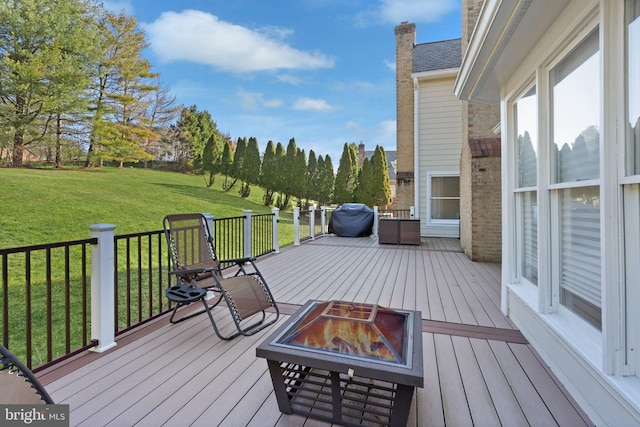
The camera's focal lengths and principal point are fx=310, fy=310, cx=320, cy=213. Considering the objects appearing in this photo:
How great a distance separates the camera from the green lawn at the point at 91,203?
8914 millimetres

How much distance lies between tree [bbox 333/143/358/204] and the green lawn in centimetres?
426

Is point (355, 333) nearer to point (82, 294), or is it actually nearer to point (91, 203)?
point (82, 294)

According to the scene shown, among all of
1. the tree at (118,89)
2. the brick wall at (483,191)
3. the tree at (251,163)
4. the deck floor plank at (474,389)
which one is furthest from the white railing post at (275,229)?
the tree at (118,89)

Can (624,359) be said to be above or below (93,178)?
below

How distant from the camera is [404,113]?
37.4ft

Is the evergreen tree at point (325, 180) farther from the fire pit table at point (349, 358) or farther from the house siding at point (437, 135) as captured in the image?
the fire pit table at point (349, 358)

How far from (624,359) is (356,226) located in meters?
8.53

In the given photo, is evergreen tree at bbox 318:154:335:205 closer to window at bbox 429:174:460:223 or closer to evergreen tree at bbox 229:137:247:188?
evergreen tree at bbox 229:137:247:188

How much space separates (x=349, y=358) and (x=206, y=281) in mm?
2030

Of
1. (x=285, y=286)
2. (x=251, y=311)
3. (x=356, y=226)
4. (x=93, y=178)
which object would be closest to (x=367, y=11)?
(x=356, y=226)

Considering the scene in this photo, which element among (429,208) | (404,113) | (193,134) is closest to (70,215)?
(429,208)

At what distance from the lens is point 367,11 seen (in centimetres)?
1034

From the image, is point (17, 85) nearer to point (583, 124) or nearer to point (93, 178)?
point (93, 178)

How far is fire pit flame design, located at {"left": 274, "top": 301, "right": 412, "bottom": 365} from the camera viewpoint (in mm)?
1572
